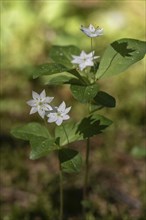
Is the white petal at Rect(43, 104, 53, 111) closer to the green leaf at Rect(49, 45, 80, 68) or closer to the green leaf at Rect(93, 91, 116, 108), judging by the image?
the green leaf at Rect(93, 91, 116, 108)

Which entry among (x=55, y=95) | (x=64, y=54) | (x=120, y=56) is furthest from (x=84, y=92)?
(x=55, y=95)

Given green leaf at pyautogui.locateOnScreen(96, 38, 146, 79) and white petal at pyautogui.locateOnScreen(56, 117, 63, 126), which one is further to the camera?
green leaf at pyautogui.locateOnScreen(96, 38, 146, 79)

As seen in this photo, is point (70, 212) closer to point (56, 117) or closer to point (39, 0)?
point (56, 117)

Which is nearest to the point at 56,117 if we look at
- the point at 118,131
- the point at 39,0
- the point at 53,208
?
the point at 53,208

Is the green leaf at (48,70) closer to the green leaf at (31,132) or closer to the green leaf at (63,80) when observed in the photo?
the green leaf at (63,80)

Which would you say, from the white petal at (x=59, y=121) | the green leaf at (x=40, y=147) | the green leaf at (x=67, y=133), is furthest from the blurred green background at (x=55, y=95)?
the white petal at (x=59, y=121)

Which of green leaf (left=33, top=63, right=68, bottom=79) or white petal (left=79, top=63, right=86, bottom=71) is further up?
white petal (left=79, top=63, right=86, bottom=71)

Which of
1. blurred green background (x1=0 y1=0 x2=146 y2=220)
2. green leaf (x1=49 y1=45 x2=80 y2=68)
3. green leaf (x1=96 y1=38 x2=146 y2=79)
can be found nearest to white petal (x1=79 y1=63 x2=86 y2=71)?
green leaf (x1=96 y1=38 x2=146 y2=79)
